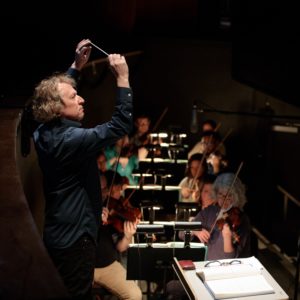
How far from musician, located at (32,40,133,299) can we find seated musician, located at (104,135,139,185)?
3.42 meters

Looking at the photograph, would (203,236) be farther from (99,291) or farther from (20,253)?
(20,253)

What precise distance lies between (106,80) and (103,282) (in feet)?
16.9

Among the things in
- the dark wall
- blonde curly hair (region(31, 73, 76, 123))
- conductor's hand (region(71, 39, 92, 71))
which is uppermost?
the dark wall

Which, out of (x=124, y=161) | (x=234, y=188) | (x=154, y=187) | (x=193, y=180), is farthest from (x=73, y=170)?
(x=124, y=161)

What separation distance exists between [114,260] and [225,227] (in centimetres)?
91

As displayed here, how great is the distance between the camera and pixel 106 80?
26.9 feet

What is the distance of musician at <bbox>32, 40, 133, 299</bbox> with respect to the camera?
224cm

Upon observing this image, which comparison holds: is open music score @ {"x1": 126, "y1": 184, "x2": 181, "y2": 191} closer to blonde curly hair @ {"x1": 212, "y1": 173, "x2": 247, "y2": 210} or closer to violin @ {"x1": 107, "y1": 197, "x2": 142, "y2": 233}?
violin @ {"x1": 107, "y1": 197, "x2": 142, "y2": 233}

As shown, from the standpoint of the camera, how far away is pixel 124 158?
604cm

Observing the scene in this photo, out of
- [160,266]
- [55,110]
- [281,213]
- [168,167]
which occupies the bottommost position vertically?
[281,213]

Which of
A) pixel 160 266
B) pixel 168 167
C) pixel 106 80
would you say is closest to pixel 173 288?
pixel 160 266

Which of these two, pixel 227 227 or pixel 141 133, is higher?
pixel 141 133

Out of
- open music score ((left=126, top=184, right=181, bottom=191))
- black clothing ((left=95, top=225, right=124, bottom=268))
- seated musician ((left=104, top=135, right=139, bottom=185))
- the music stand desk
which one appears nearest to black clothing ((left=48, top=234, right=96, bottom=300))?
the music stand desk

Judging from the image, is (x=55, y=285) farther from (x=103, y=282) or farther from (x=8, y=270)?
(x=103, y=282)
